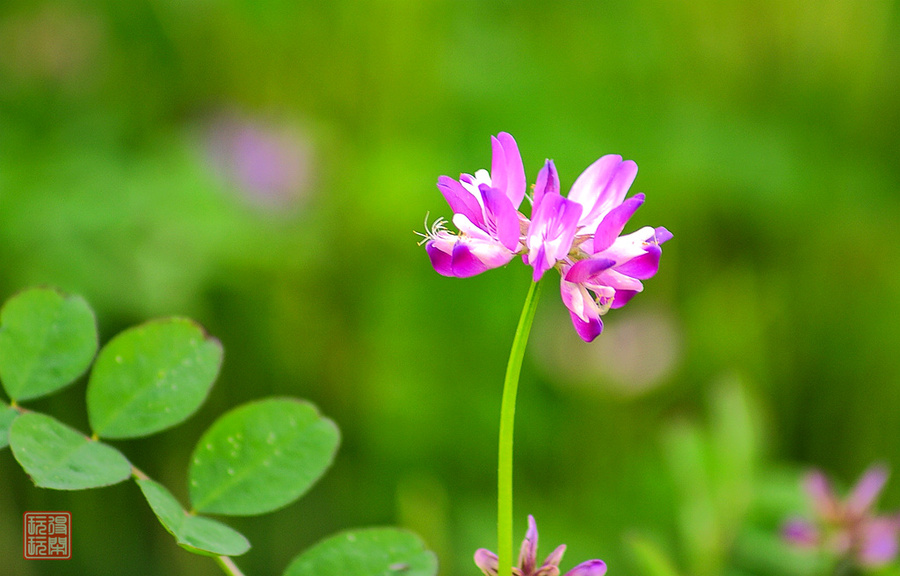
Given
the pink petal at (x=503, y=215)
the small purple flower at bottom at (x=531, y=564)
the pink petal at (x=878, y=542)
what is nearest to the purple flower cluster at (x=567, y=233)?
the pink petal at (x=503, y=215)

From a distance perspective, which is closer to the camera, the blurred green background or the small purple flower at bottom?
the small purple flower at bottom

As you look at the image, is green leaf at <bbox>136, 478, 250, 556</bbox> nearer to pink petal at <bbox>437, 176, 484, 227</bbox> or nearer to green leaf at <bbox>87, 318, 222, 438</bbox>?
green leaf at <bbox>87, 318, 222, 438</bbox>

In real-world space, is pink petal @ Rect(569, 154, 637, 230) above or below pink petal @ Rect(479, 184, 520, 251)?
above

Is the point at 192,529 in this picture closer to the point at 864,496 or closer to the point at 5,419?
the point at 5,419

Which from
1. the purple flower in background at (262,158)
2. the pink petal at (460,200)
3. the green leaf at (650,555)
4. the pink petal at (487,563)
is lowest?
the green leaf at (650,555)

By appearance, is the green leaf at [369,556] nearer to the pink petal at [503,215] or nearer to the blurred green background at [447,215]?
the pink petal at [503,215]

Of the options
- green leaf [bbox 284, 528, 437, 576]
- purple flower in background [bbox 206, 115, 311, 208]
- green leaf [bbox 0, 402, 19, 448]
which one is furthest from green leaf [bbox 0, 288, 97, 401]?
purple flower in background [bbox 206, 115, 311, 208]
